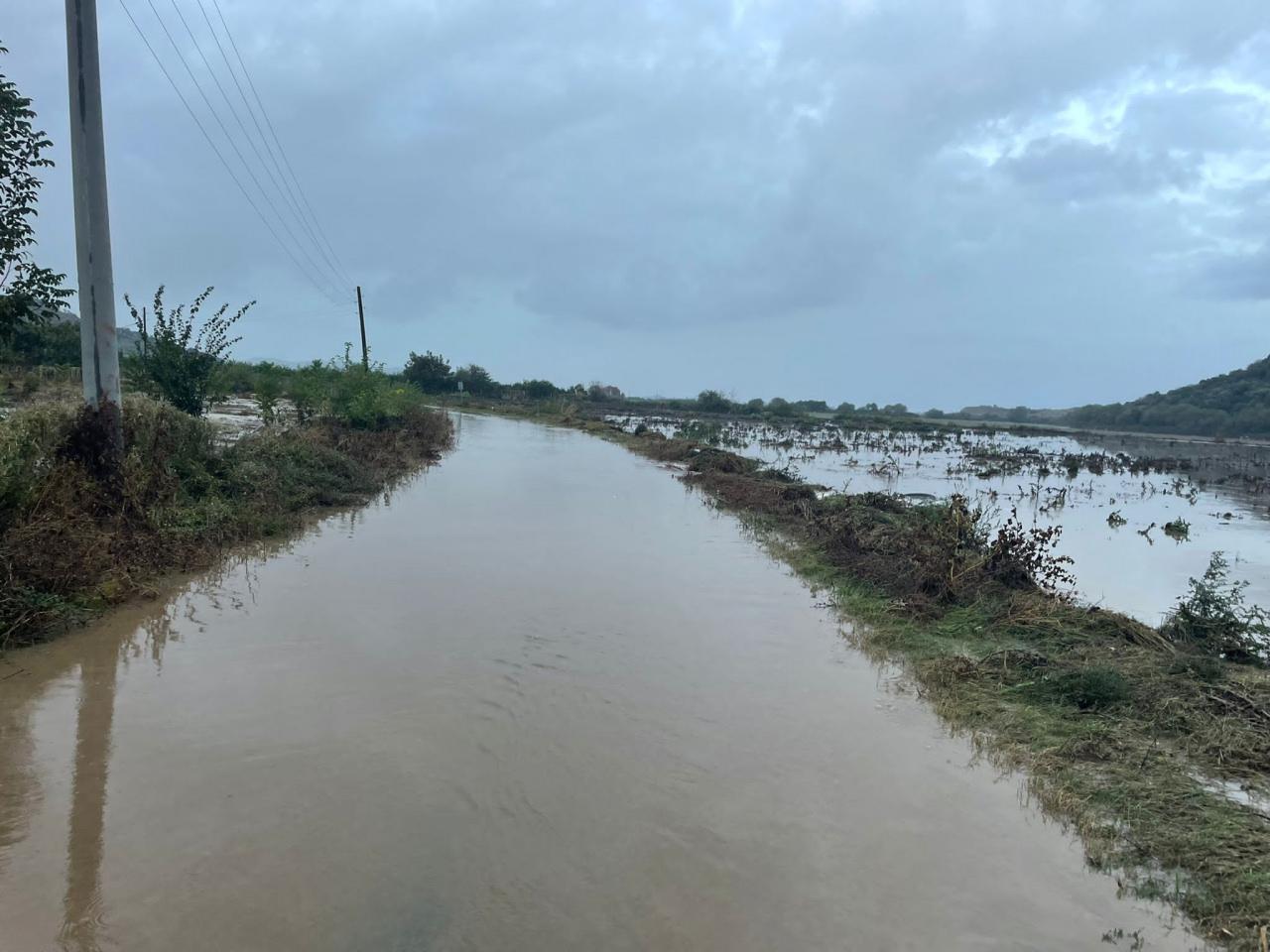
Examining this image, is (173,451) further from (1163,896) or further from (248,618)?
(1163,896)

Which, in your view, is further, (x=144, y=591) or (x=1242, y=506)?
(x=1242, y=506)

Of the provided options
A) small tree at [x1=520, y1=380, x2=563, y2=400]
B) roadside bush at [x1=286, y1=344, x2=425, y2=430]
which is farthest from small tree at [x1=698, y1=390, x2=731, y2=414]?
roadside bush at [x1=286, y1=344, x2=425, y2=430]

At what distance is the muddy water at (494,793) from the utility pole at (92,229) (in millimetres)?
2576

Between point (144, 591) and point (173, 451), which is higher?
point (173, 451)

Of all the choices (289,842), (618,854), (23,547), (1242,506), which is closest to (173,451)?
(23,547)

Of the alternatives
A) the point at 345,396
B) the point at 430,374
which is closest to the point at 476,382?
the point at 430,374

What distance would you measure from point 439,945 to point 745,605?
5.67 metres

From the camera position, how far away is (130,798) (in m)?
3.82

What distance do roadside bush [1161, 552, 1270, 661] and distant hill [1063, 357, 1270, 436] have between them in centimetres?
5600

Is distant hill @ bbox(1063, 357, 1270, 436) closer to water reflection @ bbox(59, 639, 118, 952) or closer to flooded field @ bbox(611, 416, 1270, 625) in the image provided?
flooded field @ bbox(611, 416, 1270, 625)

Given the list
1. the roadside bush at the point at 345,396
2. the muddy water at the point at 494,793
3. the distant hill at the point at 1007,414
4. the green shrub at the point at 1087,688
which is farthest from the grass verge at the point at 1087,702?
the distant hill at the point at 1007,414

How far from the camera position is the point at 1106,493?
19594 millimetres

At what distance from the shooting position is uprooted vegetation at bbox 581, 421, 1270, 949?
373 centimetres

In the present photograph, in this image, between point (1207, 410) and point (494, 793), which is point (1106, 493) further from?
point (1207, 410)
